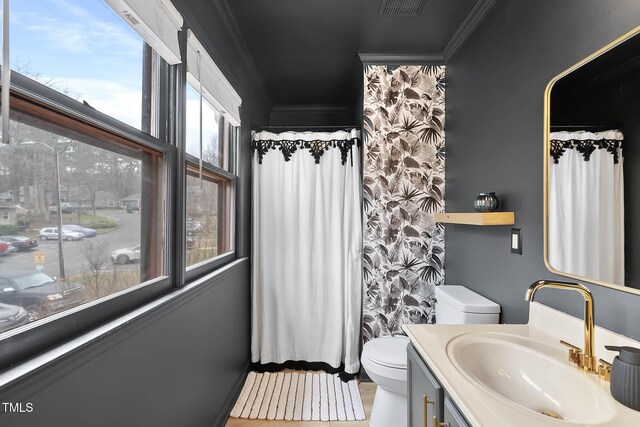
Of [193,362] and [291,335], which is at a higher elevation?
[193,362]

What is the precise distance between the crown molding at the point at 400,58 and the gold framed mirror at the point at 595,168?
127cm

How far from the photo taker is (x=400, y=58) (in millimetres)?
2361

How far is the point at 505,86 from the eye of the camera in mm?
1599

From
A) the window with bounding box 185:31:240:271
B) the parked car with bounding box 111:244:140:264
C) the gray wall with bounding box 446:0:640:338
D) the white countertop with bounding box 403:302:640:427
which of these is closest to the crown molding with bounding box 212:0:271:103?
the window with bounding box 185:31:240:271

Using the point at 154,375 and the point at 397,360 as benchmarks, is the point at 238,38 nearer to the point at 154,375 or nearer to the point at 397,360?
the point at 154,375

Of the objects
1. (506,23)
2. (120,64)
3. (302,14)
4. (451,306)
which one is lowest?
(451,306)

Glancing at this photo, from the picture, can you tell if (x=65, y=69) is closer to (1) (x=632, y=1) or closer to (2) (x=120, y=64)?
(2) (x=120, y=64)

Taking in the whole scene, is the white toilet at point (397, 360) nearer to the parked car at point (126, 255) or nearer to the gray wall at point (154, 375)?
the gray wall at point (154, 375)

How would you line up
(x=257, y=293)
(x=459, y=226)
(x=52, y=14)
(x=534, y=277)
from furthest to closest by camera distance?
(x=257, y=293) → (x=459, y=226) → (x=534, y=277) → (x=52, y=14)

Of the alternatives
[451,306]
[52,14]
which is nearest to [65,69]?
[52,14]

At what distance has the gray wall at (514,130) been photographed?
1.06 metres

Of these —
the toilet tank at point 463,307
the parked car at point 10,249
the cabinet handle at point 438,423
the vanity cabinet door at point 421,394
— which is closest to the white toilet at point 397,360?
the toilet tank at point 463,307

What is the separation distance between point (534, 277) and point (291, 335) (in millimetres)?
1762

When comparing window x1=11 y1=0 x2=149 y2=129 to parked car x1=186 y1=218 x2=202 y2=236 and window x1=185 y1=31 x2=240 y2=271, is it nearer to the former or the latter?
window x1=185 y1=31 x2=240 y2=271
